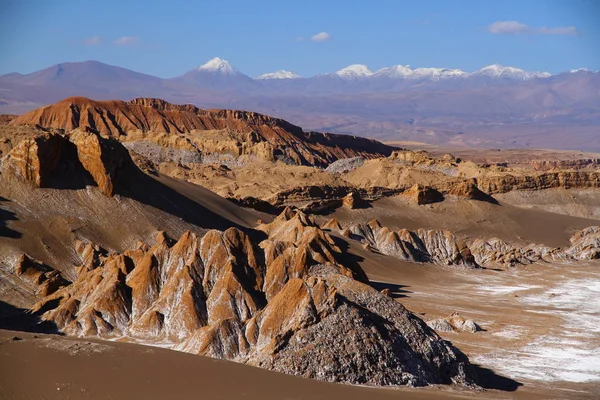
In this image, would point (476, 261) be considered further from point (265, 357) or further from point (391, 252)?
point (265, 357)

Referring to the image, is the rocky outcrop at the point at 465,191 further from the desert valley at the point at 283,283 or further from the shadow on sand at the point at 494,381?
the shadow on sand at the point at 494,381

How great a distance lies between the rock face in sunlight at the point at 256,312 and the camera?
23.5 meters

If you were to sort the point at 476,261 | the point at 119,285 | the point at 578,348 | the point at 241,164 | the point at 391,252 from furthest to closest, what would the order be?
the point at 241,164 → the point at 476,261 → the point at 391,252 → the point at 578,348 → the point at 119,285

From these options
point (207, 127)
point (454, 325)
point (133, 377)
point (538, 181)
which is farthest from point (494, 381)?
point (207, 127)

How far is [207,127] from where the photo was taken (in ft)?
467

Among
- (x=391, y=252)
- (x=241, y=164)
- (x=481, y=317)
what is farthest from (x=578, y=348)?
(x=241, y=164)

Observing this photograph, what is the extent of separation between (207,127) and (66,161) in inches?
3837

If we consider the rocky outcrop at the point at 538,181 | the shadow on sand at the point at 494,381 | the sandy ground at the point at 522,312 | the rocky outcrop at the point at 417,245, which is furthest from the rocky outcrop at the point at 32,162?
the rocky outcrop at the point at 538,181

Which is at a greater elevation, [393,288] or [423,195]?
[423,195]

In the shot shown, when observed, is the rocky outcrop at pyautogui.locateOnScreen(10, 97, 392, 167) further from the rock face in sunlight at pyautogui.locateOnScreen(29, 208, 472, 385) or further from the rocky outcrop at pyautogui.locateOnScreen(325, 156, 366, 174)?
the rock face in sunlight at pyautogui.locateOnScreen(29, 208, 472, 385)

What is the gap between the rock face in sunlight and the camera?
923 inches

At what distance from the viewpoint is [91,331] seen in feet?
96.7

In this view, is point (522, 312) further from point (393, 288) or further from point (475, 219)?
point (475, 219)

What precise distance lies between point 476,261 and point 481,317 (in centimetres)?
2651
